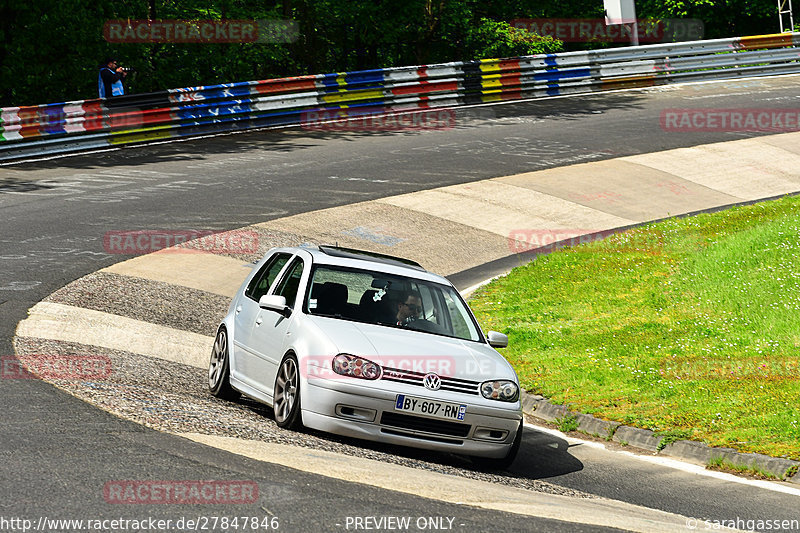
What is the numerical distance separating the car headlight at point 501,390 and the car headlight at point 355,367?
36.3 inches

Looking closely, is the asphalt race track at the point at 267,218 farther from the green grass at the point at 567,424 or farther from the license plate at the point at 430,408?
the license plate at the point at 430,408

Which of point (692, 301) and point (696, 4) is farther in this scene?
point (696, 4)

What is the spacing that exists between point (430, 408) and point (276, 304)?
183 cm

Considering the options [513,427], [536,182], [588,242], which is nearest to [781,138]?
[536,182]

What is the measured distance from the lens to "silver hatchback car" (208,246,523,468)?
27.4 feet

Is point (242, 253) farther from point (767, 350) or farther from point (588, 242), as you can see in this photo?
point (767, 350)

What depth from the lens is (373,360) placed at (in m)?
8.45

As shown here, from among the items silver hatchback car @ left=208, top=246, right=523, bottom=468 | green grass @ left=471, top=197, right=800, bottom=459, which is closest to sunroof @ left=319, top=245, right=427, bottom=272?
silver hatchback car @ left=208, top=246, right=523, bottom=468

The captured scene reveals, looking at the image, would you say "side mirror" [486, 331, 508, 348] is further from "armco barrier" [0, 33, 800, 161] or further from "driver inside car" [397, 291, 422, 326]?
"armco barrier" [0, 33, 800, 161]

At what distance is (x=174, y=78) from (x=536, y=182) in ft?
46.4

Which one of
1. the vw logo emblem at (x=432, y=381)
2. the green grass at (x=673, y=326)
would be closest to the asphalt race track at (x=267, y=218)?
the green grass at (x=673, y=326)

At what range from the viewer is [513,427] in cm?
869

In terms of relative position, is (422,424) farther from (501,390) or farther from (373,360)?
(501,390)

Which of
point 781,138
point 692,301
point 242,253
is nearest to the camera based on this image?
point 692,301
